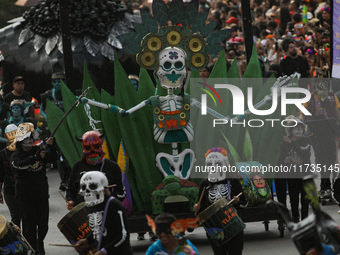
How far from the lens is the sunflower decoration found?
12117 mm

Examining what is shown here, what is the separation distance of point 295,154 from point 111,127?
248 centimetres

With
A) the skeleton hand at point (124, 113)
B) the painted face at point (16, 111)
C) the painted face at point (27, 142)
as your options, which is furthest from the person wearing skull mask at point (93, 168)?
the painted face at point (16, 111)

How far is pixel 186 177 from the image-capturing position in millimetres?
12125

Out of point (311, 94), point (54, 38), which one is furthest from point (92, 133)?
point (54, 38)

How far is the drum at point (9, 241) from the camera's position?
9305 mm

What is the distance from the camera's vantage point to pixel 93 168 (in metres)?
10.3

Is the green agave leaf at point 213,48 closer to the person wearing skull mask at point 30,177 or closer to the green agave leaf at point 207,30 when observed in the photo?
the green agave leaf at point 207,30

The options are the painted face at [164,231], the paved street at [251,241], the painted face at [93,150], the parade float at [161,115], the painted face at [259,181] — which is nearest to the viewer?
the painted face at [164,231]

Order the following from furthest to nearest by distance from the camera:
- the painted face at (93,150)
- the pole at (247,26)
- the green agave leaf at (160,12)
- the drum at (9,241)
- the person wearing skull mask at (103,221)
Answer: the pole at (247,26) → the green agave leaf at (160,12) → the painted face at (93,150) → the drum at (9,241) → the person wearing skull mask at (103,221)

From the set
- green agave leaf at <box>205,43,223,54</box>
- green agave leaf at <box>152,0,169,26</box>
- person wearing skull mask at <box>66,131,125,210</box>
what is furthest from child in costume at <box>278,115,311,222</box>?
person wearing skull mask at <box>66,131,125,210</box>

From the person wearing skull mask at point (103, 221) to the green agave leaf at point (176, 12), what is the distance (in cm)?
397

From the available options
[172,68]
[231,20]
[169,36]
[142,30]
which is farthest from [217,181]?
[231,20]

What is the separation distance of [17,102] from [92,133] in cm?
445

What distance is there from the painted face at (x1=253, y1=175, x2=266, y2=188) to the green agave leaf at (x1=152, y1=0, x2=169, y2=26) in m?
2.36
